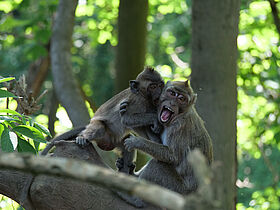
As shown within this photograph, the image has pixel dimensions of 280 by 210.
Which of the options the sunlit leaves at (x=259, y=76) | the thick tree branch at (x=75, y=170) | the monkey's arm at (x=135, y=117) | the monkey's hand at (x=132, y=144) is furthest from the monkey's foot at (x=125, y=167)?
the sunlit leaves at (x=259, y=76)

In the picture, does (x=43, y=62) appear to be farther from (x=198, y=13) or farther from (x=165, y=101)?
(x=165, y=101)

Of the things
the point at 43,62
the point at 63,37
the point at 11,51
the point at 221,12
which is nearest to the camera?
the point at 221,12

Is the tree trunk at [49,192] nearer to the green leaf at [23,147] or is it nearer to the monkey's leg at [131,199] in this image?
the monkey's leg at [131,199]

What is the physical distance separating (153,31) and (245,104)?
19.7 feet

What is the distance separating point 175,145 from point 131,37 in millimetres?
3633

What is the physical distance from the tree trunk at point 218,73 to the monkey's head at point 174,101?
858mm

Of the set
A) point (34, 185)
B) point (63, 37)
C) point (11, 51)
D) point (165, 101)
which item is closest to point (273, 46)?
point (63, 37)

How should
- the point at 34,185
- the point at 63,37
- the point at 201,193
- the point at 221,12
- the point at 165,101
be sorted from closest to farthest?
1. the point at 201,193
2. the point at 34,185
3. the point at 165,101
4. the point at 221,12
5. the point at 63,37

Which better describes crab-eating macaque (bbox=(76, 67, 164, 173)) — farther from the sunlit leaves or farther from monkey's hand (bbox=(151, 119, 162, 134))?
the sunlit leaves

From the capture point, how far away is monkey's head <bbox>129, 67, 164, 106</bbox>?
4973 mm

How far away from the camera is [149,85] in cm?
501

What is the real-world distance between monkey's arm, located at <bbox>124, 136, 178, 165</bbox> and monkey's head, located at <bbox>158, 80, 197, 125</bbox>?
A: 10.1 inches

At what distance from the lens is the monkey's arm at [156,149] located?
168 inches

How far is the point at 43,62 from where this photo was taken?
9.66 metres
